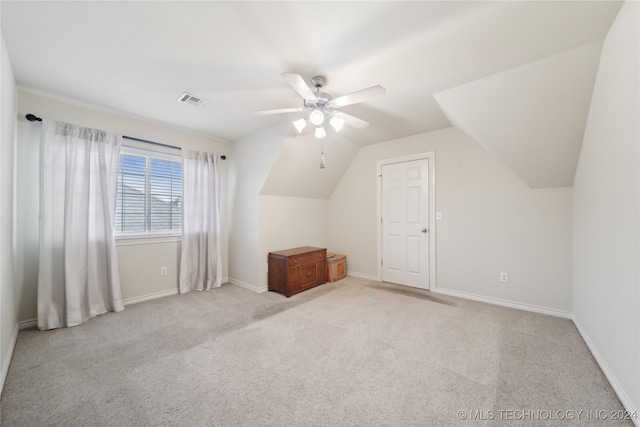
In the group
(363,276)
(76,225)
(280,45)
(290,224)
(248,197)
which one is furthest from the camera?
(363,276)

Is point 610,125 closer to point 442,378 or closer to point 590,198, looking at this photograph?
point 590,198

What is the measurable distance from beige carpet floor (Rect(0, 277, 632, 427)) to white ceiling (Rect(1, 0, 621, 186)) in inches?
81.2

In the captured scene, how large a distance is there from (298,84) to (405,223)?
9.29 feet

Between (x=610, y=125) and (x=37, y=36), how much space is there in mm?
4138

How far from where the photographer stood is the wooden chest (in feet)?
11.4

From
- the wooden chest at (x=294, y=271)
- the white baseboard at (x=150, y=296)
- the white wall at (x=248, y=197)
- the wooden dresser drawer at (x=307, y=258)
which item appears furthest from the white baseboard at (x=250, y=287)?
the white baseboard at (x=150, y=296)

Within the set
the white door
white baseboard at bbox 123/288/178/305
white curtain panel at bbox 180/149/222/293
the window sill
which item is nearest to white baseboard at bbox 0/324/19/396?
white baseboard at bbox 123/288/178/305

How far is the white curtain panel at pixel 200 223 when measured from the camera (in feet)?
11.8

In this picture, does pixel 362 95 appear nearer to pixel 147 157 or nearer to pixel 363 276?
pixel 147 157

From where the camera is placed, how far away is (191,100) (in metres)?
2.68

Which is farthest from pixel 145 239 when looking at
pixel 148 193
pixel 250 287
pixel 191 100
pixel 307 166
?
pixel 307 166

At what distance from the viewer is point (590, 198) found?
7.01 feet

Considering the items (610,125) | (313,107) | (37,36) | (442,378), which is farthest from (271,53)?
(442,378)

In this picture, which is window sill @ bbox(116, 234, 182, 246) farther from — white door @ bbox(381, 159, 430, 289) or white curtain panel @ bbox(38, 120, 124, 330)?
white door @ bbox(381, 159, 430, 289)
